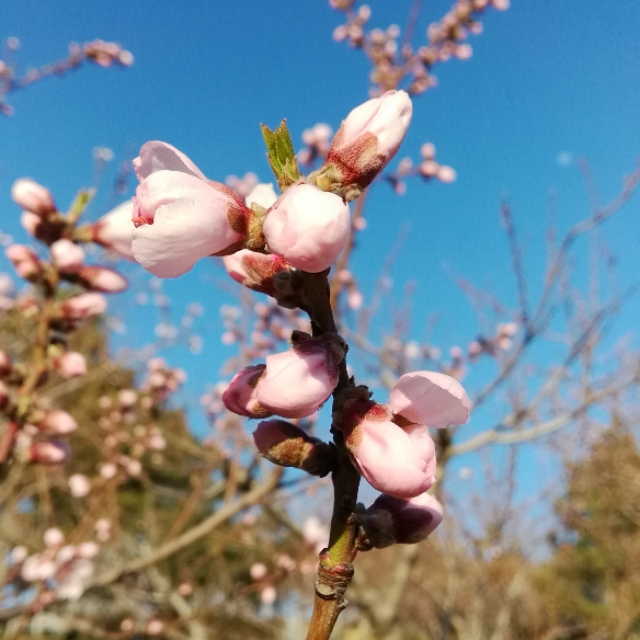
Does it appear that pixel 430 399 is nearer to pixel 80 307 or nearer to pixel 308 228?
pixel 308 228

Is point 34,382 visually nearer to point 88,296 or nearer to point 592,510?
point 88,296

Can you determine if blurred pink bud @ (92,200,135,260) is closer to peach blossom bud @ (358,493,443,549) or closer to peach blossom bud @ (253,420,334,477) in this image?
peach blossom bud @ (253,420,334,477)

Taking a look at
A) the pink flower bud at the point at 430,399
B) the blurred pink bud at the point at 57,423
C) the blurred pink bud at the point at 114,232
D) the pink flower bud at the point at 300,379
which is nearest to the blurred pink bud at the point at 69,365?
the blurred pink bud at the point at 57,423

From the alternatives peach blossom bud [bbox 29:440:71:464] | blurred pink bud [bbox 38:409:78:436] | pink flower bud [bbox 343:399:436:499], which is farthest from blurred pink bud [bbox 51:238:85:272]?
pink flower bud [bbox 343:399:436:499]

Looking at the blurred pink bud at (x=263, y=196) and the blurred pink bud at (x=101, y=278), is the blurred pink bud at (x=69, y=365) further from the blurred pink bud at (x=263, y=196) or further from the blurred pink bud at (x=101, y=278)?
the blurred pink bud at (x=263, y=196)

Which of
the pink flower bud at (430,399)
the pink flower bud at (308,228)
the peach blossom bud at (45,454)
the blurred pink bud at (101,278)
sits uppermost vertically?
the blurred pink bud at (101,278)

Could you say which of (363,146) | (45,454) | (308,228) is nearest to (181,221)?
(308,228)
